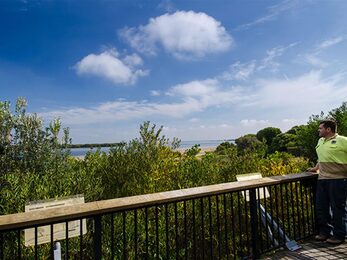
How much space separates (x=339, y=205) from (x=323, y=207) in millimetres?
290

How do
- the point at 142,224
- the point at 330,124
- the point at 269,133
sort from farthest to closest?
the point at 269,133
the point at 142,224
the point at 330,124

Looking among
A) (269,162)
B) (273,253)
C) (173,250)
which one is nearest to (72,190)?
(173,250)

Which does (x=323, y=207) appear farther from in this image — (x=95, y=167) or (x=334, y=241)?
(x=95, y=167)

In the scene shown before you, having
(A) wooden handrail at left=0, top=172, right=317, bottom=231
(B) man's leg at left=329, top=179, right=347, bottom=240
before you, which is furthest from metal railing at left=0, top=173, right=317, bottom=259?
(B) man's leg at left=329, top=179, right=347, bottom=240

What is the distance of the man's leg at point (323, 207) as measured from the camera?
4.26 metres

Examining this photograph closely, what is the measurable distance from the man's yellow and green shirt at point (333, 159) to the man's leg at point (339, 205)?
11cm

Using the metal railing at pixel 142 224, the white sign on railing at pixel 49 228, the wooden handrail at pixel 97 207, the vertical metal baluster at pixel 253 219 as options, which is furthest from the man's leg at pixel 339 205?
the white sign on railing at pixel 49 228

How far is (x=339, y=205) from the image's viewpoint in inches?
158

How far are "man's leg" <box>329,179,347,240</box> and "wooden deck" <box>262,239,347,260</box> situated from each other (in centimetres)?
20

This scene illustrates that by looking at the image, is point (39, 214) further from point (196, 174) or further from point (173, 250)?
point (196, 174)

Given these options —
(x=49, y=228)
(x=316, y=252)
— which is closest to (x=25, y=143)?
(x=49, y=228)

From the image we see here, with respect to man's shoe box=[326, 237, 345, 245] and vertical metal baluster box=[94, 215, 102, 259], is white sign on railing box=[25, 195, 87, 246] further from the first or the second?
man's shoe box=[326, 237, 345, 245]

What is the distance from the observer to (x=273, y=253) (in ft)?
13.2

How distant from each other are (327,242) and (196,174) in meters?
2.89
